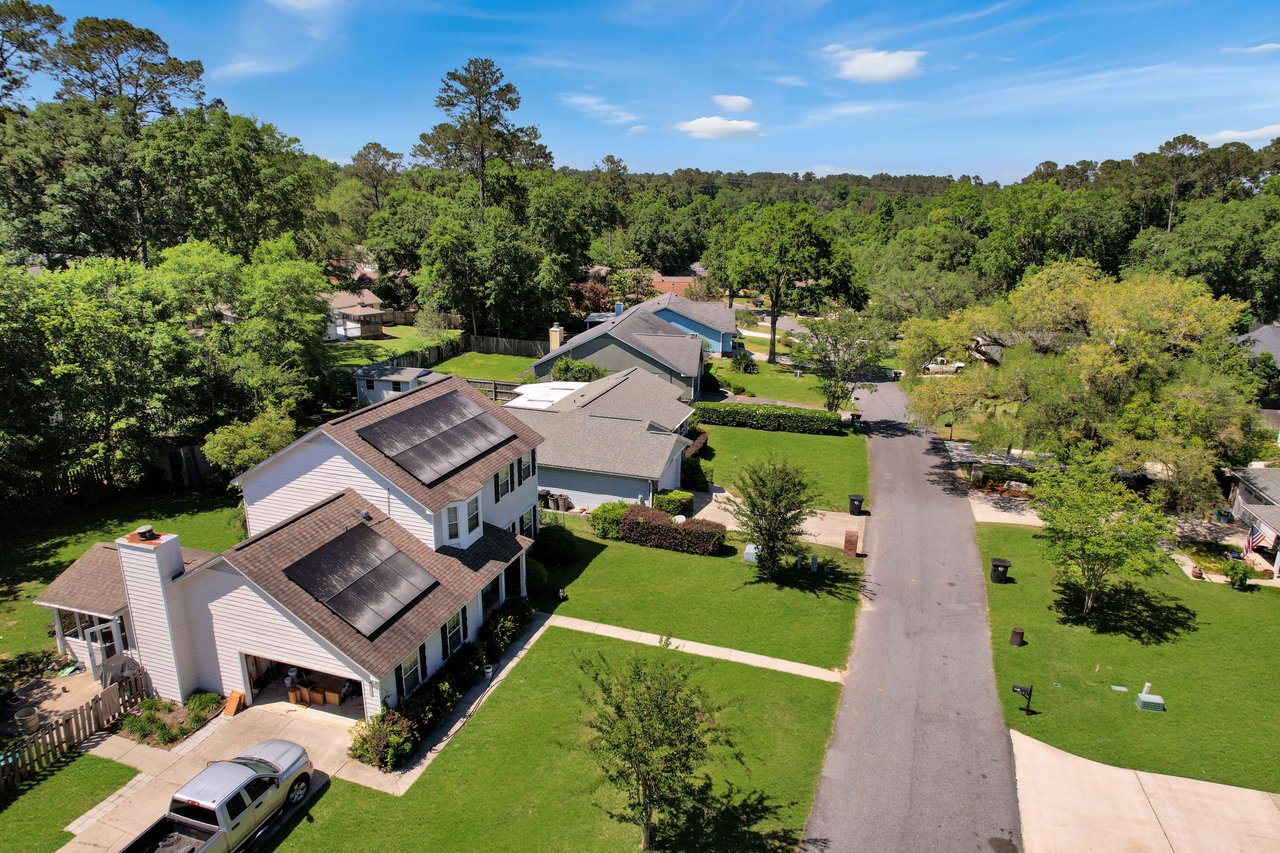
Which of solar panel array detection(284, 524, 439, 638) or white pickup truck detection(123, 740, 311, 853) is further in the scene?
solar panel array detection(284, 524, 439, 638)

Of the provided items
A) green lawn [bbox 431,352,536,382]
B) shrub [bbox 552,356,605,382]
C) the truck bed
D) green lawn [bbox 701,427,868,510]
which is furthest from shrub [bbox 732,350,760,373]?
the truck bed

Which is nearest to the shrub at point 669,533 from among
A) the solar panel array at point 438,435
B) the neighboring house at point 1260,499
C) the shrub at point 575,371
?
the solar panel array at point 438,435

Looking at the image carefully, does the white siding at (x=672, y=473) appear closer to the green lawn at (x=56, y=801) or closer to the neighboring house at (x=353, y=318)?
the green lawn at (x=56, y=801)

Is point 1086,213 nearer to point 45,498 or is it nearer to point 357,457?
point 357,457

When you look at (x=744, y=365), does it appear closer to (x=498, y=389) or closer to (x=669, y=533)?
(x=498, y=389)

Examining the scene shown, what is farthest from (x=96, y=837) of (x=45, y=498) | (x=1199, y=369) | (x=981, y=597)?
(x=1199, y=369)

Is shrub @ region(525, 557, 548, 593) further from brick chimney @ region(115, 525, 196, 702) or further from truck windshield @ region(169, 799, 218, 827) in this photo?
truck windshield @ region(169, 799, 218, 827)
